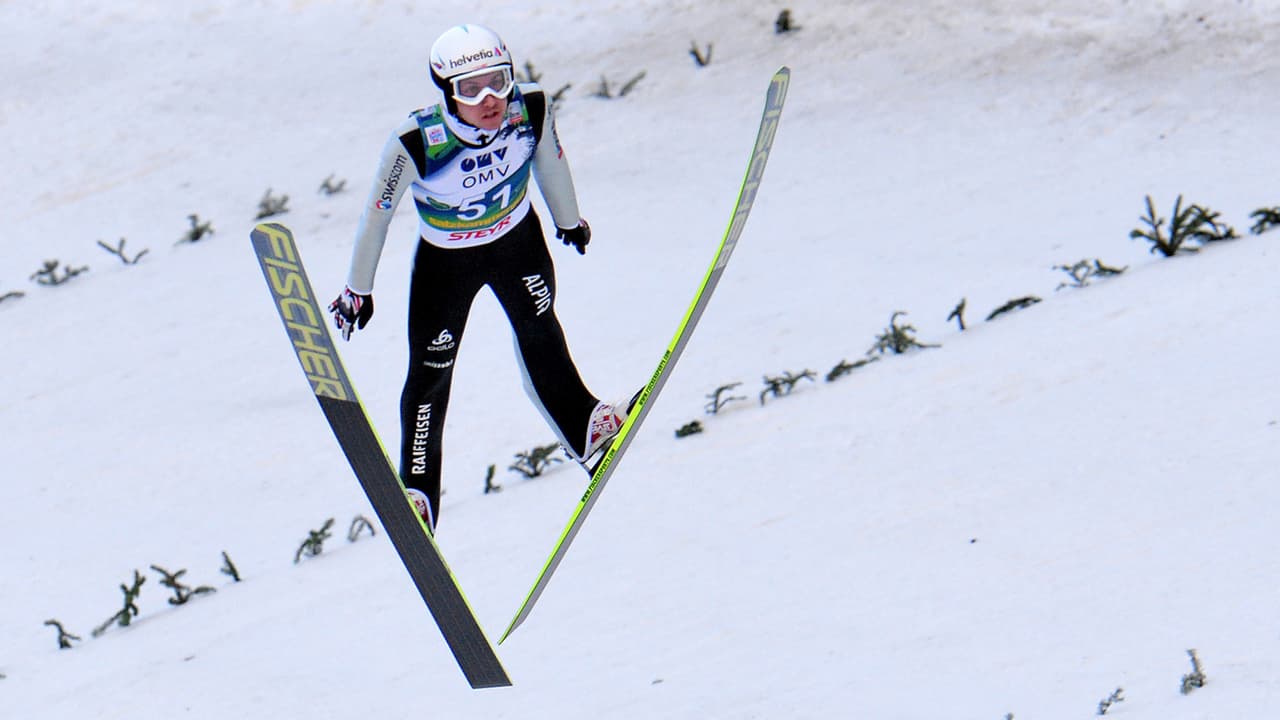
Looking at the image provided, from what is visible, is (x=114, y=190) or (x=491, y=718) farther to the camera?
(x=114, y=190)

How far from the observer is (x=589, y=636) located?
5680 millimetres

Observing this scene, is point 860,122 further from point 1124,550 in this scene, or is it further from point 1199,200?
point 1124,550

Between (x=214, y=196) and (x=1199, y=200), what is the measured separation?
7.58m

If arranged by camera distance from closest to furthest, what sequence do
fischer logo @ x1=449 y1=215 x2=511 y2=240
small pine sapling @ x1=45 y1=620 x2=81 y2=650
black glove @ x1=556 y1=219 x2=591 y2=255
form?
fischer logo @ x1=449 y1=215 x2=511 y2=240
black glove @ x1=556 y1=219 x2=591 y2=255
small pine sapling @ x1=45 y1=620 x2=81 y2=650

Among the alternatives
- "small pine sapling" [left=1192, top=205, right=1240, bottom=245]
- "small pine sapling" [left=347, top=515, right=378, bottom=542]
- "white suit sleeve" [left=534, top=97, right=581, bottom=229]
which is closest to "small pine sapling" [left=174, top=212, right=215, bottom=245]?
"small pine sapling" [left=347, top=515, right=378, bottom=542]

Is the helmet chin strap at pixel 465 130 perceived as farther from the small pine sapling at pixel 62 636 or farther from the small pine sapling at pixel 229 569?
the small pine sapling at pixel 62 636

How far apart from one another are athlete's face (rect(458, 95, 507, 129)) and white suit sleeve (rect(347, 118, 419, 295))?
0.53 ft

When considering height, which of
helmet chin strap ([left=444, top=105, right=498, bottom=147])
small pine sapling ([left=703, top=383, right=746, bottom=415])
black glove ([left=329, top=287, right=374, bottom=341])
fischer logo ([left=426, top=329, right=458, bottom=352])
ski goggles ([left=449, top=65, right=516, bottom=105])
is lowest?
small pine sapling ([left=703, top=383, right=746, bottom=415])

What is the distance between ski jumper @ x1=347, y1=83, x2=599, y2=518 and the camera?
14.1 ft

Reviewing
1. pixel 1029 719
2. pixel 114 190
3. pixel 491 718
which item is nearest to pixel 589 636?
pixel 491 718

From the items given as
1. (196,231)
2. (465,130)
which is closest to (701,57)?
(196,231)

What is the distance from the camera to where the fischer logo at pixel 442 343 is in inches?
180

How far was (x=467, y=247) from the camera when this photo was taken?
4.51 metres

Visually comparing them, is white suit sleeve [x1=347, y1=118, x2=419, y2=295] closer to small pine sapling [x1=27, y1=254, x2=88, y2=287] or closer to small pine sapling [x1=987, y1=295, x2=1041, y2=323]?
small pine sapling [x1=987, y1=295, x2=1041, y2=323]
